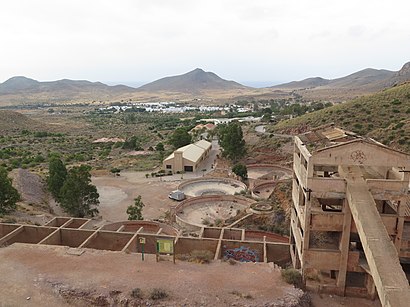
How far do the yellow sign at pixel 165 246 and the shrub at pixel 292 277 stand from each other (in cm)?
582

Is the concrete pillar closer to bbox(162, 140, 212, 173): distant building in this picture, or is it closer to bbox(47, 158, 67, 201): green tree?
bbox(47, 158, 67, 201): green tree

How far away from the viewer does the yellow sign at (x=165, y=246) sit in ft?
62.2

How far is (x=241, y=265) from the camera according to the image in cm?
1888

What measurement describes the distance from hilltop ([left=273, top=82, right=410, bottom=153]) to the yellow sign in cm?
3217

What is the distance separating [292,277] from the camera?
17234 millimetres

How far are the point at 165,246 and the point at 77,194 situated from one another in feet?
57.1

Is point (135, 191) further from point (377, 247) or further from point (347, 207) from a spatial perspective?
A: point (377, 247)

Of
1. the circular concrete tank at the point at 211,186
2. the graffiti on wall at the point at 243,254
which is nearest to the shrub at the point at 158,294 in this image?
the graffiti on wall at the point at 243,254

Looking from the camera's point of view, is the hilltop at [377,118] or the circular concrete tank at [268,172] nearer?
the hilltop at [377,118]

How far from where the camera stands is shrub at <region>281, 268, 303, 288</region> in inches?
677

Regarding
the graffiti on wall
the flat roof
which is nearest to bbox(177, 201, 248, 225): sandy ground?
the graffiti on wall

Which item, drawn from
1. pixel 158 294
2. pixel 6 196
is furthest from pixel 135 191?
pixel 158 294

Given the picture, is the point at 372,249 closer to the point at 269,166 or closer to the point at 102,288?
the point at 102,288

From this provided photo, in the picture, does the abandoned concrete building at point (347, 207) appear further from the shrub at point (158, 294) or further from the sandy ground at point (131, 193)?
the sandy ground at point (131, 193)
